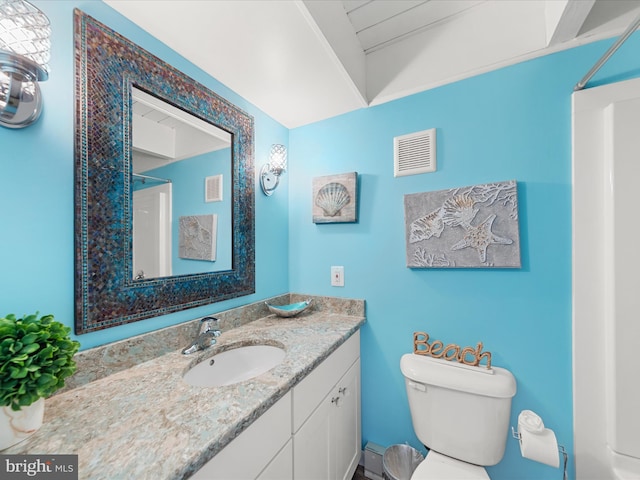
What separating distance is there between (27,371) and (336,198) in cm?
137

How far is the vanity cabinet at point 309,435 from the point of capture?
660mm

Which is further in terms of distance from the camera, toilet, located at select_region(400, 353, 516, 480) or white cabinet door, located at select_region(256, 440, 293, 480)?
toilet, located at select_region(400, 353, 516, 480)

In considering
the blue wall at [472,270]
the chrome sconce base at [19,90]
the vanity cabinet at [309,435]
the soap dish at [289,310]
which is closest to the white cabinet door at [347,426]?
the vanity cabinet at [309,435]

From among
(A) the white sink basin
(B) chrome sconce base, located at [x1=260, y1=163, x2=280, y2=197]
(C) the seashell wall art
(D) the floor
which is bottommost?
(D) the floor

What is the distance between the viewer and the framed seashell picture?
1.51 m

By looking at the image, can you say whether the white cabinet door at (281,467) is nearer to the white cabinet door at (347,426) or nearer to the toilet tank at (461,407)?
the white cabinet door at (347,426)

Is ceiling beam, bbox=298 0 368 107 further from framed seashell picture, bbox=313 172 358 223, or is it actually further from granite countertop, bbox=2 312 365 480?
granite countertop, bbox=2 312 365 480

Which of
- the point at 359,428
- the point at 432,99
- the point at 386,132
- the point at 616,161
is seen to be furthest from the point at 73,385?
the point at 616,161

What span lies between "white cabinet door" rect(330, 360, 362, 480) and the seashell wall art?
720 mm

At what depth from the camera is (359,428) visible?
4.75ft

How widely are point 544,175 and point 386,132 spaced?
30.6 inches

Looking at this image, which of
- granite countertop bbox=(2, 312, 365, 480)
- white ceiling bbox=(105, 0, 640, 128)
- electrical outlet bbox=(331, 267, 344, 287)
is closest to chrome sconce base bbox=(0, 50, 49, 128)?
white ceiling bbox=(105, 0, 640, 128)

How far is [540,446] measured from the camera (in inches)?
36.8

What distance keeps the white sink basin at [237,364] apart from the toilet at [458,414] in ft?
2.16
